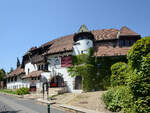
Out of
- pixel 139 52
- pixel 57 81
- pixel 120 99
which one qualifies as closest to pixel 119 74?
pixel 120 99

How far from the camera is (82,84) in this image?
23234 millimetres

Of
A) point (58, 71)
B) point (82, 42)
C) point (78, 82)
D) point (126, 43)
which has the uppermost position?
point (82, 42)

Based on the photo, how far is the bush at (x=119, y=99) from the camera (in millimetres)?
8643

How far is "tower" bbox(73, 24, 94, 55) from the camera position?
2511 cm

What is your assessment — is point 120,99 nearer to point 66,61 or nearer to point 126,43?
point 66,61

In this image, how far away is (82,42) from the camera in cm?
2548

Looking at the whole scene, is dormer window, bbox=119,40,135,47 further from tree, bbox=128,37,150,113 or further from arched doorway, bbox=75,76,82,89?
tree, bbox=128,37,150,113

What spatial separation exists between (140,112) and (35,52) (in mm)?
29456

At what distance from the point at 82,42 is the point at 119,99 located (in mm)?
15913

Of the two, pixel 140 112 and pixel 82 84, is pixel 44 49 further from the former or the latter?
pixel 140 112

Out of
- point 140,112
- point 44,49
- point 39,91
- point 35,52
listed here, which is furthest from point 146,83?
point 35,52

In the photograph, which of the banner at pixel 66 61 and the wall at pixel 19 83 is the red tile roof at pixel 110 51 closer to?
the banner at pixel 66 61

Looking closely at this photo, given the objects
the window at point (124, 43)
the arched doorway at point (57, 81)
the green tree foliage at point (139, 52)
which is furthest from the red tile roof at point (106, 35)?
the green tree foliage at point (139, 52)

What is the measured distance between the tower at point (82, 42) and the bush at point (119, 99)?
13.7m
